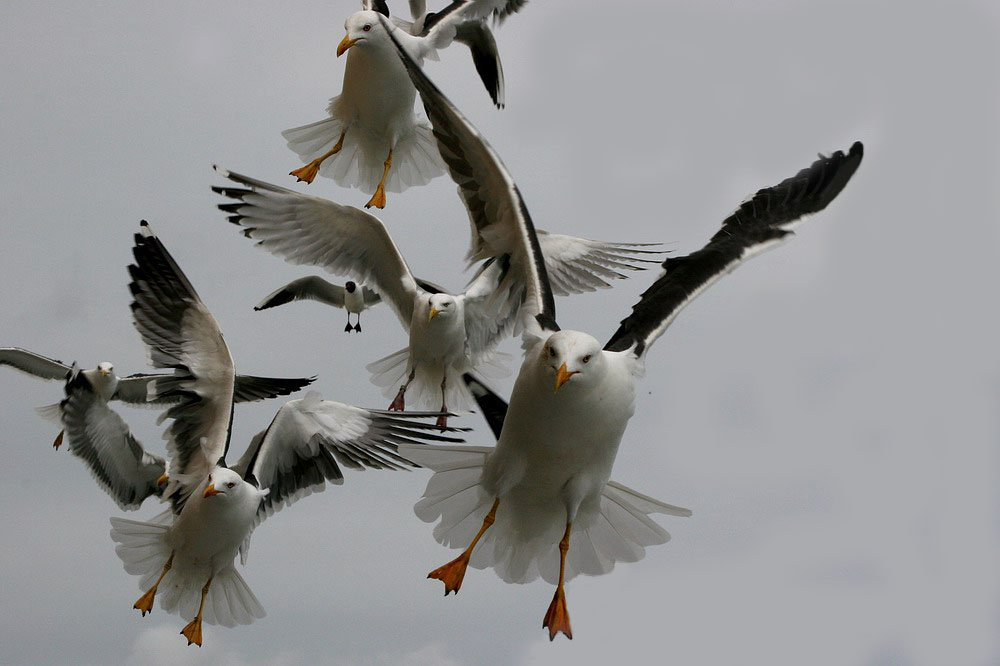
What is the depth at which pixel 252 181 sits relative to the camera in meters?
9.59

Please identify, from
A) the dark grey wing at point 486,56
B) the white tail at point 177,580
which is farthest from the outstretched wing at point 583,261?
the white tail at point 177,580

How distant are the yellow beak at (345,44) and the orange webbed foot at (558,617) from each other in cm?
398

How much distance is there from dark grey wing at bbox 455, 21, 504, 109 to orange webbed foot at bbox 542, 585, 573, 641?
4737 millimetres

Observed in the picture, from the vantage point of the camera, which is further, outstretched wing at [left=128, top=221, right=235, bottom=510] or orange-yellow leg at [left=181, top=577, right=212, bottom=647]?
outstretched wing at [left=128, top=221, right=235, bottom=510]

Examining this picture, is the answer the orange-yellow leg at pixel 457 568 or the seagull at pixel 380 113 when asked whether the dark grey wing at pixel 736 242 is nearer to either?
the orange-yellow leg at pixel 457 568

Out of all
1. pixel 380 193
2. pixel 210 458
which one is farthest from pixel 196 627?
pixel 380 193

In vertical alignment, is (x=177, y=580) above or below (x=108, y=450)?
below

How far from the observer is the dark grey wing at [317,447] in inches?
324

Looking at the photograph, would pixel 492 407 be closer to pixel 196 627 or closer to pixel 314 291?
pixel 196 627

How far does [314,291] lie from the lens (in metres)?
11.6

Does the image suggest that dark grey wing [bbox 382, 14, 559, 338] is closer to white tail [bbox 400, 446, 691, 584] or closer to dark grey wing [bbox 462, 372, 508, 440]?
dark grey wing [bbox 462, 372, 508, 440]

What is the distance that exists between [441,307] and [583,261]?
101 inches

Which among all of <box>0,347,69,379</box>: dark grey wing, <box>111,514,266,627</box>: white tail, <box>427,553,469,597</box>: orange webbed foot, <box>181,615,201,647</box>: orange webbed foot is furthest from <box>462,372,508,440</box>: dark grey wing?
<box>0,347,69,379</box>: dark grey wing

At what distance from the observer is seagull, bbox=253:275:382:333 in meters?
11.2
